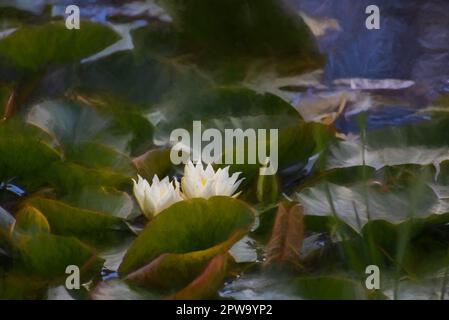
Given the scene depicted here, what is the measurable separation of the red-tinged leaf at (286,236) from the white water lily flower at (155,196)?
181 millimetres

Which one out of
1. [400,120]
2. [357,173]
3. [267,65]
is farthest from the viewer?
[267,65]

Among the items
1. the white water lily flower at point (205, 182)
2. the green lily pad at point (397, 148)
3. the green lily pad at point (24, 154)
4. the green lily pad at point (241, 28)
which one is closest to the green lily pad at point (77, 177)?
the green lily pad at point (24, 154)

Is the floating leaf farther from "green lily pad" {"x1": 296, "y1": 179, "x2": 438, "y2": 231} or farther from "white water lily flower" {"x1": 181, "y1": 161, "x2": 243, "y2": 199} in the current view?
"green lily pad" {"x1": 296, "y1": 179, "x2": 438, "y2": 231}

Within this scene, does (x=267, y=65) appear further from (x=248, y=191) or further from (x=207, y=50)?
(x=248, y=191)

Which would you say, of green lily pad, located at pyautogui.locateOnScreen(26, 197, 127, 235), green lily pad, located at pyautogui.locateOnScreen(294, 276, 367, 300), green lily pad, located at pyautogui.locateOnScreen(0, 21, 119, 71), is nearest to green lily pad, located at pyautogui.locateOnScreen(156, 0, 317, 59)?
green lily pad, located at pyautogui.locateOnScreen(0, 21, 119, 71)

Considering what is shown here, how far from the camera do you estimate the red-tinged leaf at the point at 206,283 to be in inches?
49.9

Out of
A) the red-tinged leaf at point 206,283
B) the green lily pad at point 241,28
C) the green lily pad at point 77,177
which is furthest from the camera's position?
the green lily pad at point 241,28

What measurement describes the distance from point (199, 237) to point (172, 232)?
0.04 m

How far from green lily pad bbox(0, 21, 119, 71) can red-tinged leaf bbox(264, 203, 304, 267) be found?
715mm

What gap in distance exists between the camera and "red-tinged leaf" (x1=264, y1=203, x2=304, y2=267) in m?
1.38

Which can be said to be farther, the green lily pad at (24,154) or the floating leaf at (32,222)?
the green lily pad at (24,154)

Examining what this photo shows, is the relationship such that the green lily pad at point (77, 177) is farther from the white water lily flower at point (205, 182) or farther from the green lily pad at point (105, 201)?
the white water lily flower at point (205, 182)

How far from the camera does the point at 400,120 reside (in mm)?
1885
